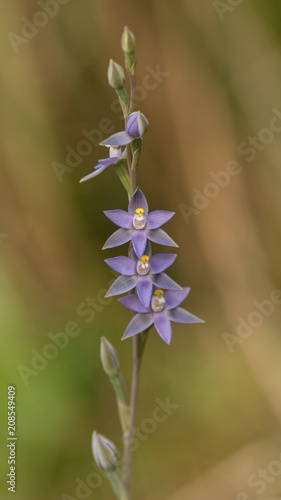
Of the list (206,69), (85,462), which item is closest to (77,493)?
(85,462)

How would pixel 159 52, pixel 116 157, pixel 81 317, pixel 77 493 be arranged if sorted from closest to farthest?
pixel 116 157 → pixel 77 493 → pixel 81 317 → pixel 159 52

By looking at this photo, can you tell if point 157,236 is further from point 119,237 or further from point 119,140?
point 119,140

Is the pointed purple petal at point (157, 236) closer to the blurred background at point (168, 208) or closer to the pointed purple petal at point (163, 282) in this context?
the pointed purple petal at point (163, 282)

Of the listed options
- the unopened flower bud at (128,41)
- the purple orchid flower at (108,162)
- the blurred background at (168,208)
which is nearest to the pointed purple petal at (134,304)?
the purple orchid flower at (108,162)

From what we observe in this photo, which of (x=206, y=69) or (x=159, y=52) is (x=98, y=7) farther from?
(x=206, y=69)

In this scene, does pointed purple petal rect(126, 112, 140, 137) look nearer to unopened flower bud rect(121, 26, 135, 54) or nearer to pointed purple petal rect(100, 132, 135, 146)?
pointed purple petal rect(100, 132, 135, 146)

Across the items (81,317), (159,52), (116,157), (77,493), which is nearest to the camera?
(116,157)
